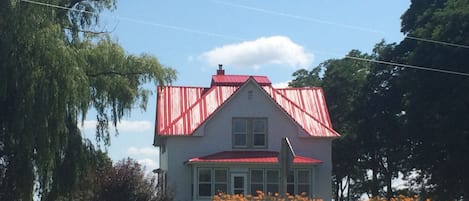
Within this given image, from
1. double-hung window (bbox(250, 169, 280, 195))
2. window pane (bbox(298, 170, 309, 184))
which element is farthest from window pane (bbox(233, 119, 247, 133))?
window pane (bbox(298, 170, 309, 184))

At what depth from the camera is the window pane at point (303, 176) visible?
4416cm

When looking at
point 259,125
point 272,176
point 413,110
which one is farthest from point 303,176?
point 413,110

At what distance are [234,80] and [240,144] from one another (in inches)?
214

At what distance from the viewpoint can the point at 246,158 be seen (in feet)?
143

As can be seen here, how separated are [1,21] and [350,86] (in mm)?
35378

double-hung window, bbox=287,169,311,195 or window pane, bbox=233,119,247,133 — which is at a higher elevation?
window pane, bbox=233,119,247,133

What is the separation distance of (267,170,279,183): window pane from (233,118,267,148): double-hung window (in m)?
1.71

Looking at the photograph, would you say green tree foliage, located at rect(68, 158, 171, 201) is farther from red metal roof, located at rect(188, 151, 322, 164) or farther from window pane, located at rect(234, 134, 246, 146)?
window pane, located at rect(234, 134, 246, 146)

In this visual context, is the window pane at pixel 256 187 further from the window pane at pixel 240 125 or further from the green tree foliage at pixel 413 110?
the green tree foliage at pixel 413 110

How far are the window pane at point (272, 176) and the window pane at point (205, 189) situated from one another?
2.97m

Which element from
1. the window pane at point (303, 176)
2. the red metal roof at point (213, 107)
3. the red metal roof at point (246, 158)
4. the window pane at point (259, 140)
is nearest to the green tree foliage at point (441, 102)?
the red metal roof at point (213, 107)

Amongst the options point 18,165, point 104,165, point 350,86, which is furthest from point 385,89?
point 18,165

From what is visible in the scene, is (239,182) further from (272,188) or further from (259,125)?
(259,125)

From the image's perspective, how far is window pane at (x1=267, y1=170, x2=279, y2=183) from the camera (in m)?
44.0
